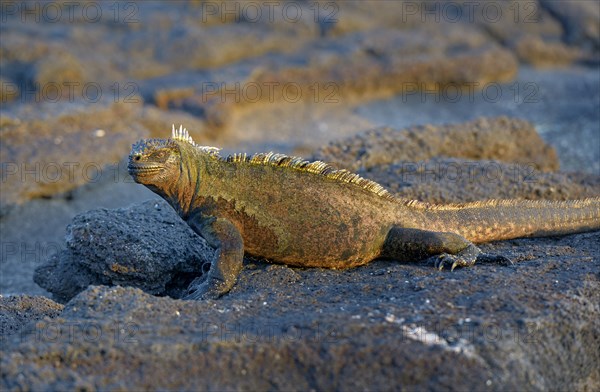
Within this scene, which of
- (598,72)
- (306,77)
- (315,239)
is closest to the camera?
(315,239)

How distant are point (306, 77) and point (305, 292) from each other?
24.3ft

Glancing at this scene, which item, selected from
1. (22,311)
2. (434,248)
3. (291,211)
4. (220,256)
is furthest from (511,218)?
(22,311)

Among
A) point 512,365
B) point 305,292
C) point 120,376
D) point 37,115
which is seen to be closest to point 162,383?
point 120,376

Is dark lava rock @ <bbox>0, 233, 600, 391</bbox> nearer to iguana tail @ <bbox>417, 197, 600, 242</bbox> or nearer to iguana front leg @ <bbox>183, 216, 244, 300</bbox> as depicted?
iguana front leg @ <bbox>183, 216, 244, 300</bbox>

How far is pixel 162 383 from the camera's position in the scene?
2.99m

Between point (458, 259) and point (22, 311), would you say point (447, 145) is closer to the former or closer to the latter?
point (458, 259)

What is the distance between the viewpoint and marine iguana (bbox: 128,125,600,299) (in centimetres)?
428

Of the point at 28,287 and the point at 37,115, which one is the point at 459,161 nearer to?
the point at 28,287

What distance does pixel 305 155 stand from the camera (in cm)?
919

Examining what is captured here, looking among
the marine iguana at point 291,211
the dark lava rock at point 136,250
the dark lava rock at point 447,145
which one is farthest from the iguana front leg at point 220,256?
the dark lava rock at point 447,145

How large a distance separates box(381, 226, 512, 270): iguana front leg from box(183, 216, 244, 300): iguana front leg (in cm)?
86

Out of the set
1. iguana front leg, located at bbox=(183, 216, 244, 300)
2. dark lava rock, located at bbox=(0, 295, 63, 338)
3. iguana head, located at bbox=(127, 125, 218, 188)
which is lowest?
dark lava rock, located at bbox=(0, 295, 63, 338)

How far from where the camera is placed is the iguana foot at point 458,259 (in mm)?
4152

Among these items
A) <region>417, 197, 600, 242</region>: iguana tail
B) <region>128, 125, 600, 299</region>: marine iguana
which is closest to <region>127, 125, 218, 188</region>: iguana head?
<region>128, 125, 600, 299</region>: marine iguana
